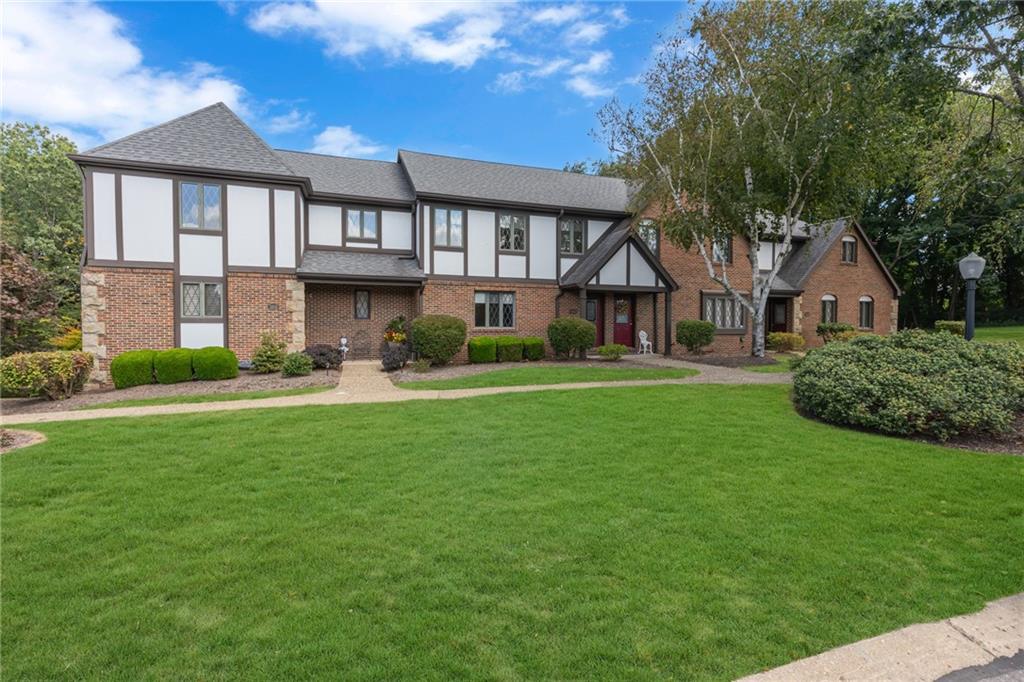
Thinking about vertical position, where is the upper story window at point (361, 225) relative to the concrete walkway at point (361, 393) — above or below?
above

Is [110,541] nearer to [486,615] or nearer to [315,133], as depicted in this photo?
[486,615]

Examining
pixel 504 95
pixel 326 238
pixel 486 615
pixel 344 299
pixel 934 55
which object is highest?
pixel 504 95

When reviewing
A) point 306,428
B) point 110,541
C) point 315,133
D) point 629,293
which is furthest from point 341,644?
point 315,133

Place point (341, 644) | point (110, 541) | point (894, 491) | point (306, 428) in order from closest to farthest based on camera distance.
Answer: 1. point (341, 644)
2. point (110, 541)
3. point (894, 491)
4. point (306, 428)

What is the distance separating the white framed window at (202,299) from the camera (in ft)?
46.4

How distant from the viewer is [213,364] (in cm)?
1257

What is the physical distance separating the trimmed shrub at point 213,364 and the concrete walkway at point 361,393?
2.79 metres

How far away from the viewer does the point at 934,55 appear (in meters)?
9.66

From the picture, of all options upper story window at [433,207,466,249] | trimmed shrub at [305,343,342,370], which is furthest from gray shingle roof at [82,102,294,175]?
trimmed shrub at [305,343,342,370]

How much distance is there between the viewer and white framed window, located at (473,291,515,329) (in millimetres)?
17562

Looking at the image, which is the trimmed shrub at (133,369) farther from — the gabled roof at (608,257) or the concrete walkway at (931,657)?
the concrete walkway at (931,657)

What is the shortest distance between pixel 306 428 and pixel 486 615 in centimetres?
543

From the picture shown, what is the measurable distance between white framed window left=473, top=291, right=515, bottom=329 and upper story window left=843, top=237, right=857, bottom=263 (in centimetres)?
1692

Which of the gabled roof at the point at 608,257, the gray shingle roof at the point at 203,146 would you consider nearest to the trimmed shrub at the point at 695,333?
the gabled roof at the point at 608,257
